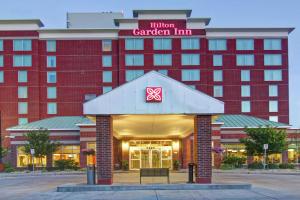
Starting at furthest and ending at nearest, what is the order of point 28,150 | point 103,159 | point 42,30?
point 42,30
point 28,150
point 103,159

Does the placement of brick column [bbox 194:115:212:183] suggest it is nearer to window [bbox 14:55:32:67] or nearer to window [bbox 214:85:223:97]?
window [bbox 214:85:223:97]

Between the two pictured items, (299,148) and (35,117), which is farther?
(35,117)

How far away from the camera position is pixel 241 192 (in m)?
26.5

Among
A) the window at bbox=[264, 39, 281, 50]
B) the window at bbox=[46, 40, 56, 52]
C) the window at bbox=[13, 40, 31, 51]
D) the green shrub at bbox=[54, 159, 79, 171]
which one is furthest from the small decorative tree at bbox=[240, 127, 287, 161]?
the window at bbox=[13, 40, 31, 51]

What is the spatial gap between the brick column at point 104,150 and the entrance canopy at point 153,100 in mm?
702

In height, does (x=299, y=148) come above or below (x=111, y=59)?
below

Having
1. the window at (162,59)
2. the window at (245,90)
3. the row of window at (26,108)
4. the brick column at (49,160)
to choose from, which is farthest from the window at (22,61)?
the window at (245,90)

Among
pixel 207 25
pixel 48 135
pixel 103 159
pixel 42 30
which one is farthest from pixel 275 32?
pixel 103 159

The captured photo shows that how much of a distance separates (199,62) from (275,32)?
13.0 metres

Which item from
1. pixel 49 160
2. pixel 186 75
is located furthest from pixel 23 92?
pixel 186 75

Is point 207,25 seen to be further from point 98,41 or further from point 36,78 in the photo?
point 36,78

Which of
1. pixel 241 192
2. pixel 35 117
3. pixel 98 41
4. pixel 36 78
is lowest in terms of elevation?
pixel 241 192

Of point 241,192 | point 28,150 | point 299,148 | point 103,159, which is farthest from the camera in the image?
point 299,148

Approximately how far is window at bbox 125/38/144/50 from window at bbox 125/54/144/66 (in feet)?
3.77
